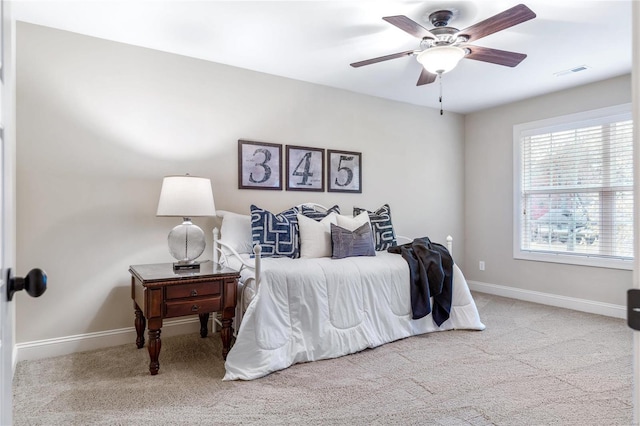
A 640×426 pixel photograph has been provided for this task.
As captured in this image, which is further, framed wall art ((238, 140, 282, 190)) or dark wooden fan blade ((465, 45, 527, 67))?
framed wall art ((238, 140, 282, 190))

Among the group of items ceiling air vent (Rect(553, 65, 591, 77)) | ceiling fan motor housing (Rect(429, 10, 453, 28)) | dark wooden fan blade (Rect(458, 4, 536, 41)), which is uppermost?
ceiling air vent (Rect(553, 65, 591, 77))

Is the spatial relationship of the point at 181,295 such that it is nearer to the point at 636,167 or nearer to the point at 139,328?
the point at 139,328

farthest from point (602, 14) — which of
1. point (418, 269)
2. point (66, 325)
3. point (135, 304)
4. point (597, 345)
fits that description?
point (66, 325)

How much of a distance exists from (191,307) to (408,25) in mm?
2221

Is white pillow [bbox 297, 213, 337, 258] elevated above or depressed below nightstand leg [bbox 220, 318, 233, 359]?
above

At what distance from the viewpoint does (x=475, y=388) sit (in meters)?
2.27

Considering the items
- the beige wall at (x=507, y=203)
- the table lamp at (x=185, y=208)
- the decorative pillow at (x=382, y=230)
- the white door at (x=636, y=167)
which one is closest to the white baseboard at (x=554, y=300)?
the beige wall at (x=507, y=203)

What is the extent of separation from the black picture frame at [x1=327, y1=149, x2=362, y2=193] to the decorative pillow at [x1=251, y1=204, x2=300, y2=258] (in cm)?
104

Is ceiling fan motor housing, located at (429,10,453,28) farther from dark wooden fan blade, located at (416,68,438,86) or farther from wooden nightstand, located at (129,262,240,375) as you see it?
wooden nightstand, located at (129,262,240,375)

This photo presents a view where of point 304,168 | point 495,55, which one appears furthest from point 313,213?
point 495,55

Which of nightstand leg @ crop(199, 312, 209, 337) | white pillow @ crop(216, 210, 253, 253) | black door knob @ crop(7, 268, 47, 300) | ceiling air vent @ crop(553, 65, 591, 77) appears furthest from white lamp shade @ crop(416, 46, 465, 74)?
nightstand leg @ crop(199, 312, 209, 337)

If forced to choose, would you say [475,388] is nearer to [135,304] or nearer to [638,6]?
[638,6]

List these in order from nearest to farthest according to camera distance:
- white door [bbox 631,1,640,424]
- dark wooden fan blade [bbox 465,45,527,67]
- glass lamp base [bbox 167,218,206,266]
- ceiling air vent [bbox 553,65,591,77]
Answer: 1. white door [bbox 631,1,640,424]
2. dark wooden fan blade [bbox 465,45,527,67]
3. glass lamp base [bbox 167,218,206,266]
4. ceiling air vent [bbox 553,65,591,77]

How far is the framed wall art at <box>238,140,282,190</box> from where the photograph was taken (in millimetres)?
3596
